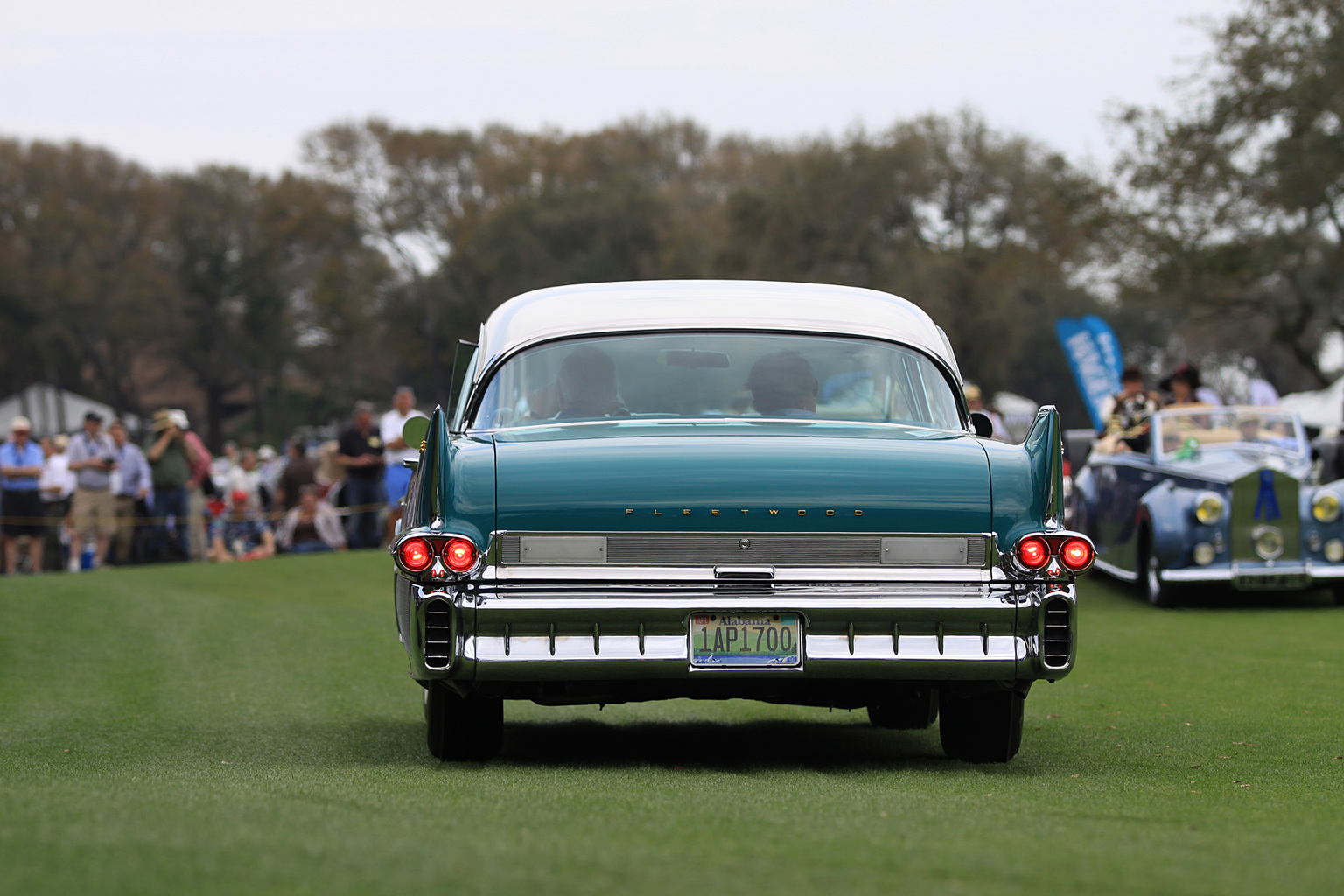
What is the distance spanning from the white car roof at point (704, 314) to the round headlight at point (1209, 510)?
7036 mm

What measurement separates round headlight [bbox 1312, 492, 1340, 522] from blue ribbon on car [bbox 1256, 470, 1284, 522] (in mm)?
317

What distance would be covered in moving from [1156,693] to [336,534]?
13.9 m

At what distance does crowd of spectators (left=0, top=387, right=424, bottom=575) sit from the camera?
19.7 metres

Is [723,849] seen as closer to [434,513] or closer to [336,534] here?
[434,513]

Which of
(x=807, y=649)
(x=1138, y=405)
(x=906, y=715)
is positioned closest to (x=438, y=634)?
(x=807, y=649)

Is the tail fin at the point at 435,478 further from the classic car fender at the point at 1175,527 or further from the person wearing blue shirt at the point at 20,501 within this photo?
the person wearing blue shirt at the point at 20,501

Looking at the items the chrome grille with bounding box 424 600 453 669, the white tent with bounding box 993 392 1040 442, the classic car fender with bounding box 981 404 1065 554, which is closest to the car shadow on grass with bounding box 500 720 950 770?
the chrome grille with bounding box 424 600 453 669

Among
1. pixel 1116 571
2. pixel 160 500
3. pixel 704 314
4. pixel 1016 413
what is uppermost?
pixel 704 314

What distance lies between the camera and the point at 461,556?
18.1 ft

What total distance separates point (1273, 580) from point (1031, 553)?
8419 mm

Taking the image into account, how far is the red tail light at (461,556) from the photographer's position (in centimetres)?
552

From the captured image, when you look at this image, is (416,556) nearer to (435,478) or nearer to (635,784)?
(435,478)

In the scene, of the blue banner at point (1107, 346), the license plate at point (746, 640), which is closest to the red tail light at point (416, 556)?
the license plate at point (746, 640)

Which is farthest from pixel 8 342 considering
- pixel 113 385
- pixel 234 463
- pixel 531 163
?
pixel 234 463
